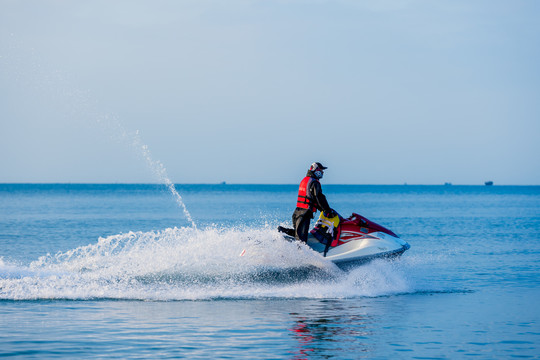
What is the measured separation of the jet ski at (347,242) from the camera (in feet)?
41.4

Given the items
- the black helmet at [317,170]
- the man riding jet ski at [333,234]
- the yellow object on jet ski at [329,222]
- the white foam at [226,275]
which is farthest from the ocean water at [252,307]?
the black helmet at [317,170]

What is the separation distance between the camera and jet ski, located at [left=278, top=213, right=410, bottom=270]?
12.6 metres

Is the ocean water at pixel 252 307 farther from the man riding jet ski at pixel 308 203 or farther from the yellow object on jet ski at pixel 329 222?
the yellow object on jet ski at pixel 329 222

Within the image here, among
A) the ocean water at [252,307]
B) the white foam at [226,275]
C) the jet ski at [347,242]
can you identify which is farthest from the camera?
the jet ski at [347,242]

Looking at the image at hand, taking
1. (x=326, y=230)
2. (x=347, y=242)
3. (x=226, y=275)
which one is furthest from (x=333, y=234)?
(x=226, y=275)

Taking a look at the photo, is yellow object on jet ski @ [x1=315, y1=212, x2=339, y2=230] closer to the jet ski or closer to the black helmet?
the jet ski

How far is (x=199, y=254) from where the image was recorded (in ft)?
41.8

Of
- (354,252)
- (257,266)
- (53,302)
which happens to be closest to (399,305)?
(354,252)

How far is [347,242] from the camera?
12789 mm

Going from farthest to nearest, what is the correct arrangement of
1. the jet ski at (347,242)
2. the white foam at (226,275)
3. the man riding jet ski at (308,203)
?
the jet ski at (347,242) → the man riding jet ski at (308,203) → the white foam at (226,275)

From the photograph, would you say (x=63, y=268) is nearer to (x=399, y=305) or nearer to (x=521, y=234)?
(x=399, y=305)

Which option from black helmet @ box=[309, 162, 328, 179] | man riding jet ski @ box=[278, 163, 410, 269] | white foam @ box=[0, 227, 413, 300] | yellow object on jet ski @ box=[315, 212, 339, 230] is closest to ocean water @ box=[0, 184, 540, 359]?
white foam @ box=[0, 227, 413, 300]

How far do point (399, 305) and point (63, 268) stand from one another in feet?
21.1

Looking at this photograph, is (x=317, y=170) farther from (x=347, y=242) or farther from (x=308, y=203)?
(x=347, y=242)
